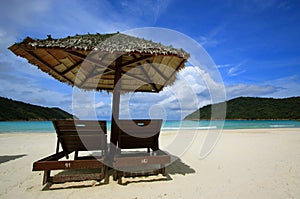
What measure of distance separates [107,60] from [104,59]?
0.08m

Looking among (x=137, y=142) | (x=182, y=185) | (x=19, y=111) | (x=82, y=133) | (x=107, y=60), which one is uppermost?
(x=19, y=111)

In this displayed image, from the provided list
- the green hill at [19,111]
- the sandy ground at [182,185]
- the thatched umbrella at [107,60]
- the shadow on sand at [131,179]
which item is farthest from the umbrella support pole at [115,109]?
the green hill at [19,111]

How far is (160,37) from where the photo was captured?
4203 mm

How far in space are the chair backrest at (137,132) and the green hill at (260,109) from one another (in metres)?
64.9

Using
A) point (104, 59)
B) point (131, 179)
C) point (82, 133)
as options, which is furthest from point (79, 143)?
point (104, 59)

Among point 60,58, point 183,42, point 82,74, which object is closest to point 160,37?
point 183,42

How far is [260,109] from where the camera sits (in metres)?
66.2

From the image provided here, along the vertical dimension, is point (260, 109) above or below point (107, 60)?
above

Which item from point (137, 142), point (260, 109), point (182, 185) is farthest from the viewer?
point (260, 109)

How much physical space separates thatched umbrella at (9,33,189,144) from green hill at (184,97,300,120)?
63.0m

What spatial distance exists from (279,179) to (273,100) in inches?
3231

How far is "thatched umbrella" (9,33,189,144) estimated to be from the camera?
132 inches

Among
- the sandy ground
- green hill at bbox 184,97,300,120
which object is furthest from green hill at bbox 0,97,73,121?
the sandy ground

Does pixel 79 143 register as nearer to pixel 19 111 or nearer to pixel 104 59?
pixel 104 59
